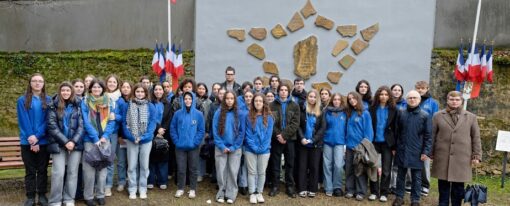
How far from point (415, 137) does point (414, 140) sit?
0.04 meters

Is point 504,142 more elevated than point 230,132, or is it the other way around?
point 230,132

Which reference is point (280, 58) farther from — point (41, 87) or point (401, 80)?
point (41, 87)

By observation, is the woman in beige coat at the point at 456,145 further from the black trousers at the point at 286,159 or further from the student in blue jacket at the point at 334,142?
the black trousers at the point at 286,159

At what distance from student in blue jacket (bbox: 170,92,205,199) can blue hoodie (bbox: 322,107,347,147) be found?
1.67m

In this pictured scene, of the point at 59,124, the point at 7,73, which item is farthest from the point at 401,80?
the point at 7,73

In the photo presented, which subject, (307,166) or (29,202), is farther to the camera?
(307,166)

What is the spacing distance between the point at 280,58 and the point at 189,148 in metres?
3.22

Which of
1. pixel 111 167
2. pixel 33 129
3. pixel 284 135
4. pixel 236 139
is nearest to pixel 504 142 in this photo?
pixel 284 135

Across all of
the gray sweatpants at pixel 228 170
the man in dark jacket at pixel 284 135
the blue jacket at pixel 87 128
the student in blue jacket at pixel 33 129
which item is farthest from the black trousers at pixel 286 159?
the student in blue jacket at pixel 33 129

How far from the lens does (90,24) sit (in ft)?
28.7

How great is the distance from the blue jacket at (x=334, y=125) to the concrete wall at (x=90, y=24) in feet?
12.6

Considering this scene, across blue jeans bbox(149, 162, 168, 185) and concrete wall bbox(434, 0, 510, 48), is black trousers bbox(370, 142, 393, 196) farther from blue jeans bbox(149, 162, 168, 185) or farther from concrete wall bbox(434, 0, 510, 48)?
concrete wall bbox(434, 0, 510, 48)

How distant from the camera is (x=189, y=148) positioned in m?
5.56

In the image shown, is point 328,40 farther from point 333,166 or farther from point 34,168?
point 34,168
